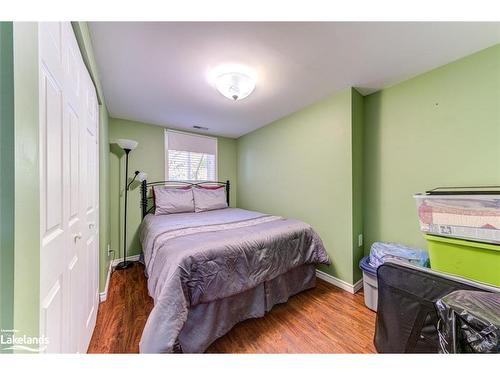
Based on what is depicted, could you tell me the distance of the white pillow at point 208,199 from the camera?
3.14m

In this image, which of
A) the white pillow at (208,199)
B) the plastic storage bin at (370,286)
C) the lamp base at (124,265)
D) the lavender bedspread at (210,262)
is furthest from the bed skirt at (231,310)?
the lamp base at (124,265)

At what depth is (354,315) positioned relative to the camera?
1668 millimetres

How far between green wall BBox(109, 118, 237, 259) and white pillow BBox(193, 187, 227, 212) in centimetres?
69

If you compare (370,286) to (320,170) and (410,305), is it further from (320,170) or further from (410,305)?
(320,170)

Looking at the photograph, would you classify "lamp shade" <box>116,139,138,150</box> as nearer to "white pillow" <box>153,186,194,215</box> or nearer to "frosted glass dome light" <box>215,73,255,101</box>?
"white pillow" <box>153,186,194,215</box>

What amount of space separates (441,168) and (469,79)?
2.43 ft

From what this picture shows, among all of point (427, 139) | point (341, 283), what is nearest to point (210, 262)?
point (341, 283)

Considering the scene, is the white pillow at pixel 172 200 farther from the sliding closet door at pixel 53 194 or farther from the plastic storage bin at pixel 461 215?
the plastic storage bin at pixel 461 215

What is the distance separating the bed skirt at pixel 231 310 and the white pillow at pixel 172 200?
6.07 ft

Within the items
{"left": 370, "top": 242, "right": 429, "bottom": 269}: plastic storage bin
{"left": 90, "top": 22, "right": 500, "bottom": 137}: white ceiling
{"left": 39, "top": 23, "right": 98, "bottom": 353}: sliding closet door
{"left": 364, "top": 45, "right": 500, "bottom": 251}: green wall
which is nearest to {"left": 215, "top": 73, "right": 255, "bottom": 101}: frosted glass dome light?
{"left": 90, "top": 22, "right": 500, "bottom": 137}: white ceiling

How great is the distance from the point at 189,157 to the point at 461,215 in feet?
11.5

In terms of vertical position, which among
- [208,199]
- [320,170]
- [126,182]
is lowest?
[208,199]

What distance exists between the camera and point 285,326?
1.54 meters
